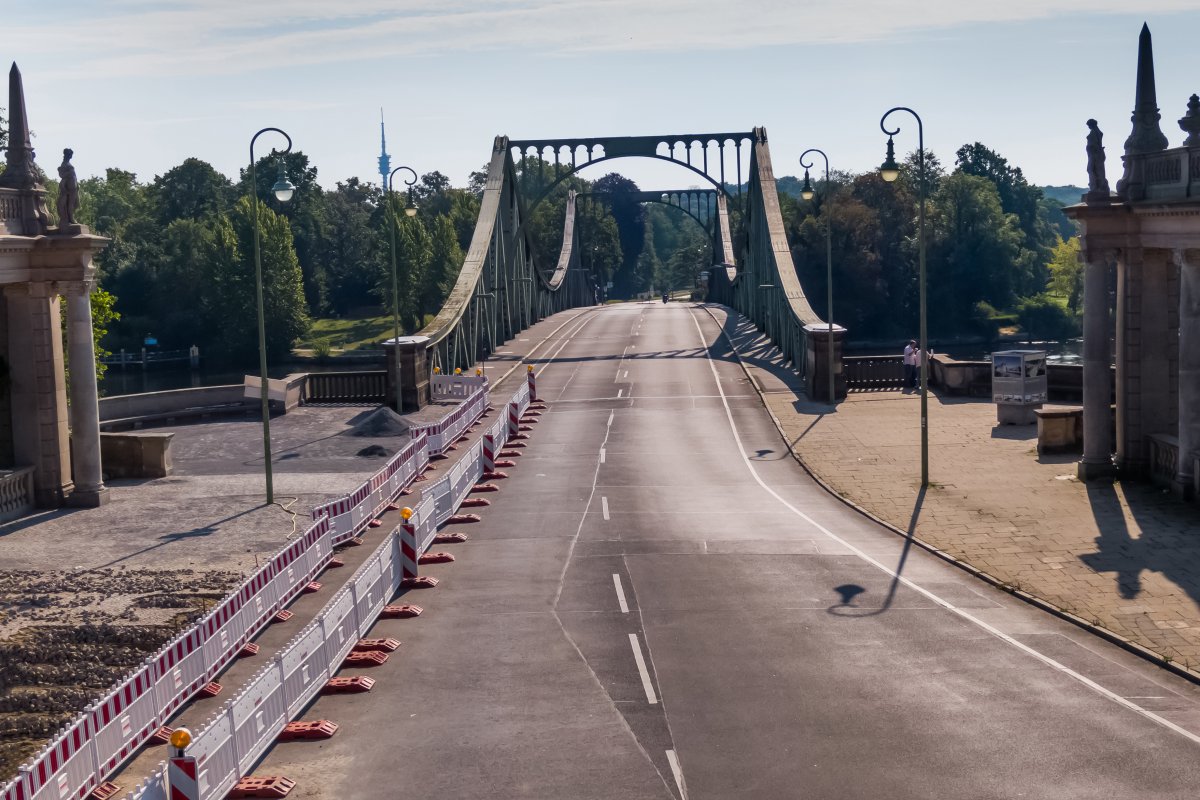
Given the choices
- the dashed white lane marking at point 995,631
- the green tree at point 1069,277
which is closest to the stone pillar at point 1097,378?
the dashed white lane marking at point 995,631

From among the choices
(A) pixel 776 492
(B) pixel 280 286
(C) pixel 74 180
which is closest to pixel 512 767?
(A) pixel 776 492

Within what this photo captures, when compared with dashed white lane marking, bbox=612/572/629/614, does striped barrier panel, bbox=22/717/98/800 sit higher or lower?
higher

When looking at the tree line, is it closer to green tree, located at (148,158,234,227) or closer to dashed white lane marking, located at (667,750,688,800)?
green tree, located at (148,158,234,227)

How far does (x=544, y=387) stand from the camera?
5981 centimetres

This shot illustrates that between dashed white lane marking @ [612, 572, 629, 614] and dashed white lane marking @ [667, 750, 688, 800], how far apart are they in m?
6.85

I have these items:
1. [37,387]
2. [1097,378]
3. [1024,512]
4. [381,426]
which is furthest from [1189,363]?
[37,387]

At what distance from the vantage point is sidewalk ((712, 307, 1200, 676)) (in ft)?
76.1

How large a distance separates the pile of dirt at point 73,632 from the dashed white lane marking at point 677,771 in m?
7.77

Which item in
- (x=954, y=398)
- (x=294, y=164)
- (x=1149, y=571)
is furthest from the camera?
(x=294, y=164)

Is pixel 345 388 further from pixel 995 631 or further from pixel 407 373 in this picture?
pixel 995 631

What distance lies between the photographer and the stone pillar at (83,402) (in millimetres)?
34250

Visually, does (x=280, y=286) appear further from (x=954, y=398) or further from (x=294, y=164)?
(x=954, y=398)

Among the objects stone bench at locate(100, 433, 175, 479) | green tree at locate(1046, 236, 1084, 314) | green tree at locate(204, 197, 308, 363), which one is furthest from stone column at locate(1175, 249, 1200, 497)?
green tree at locate(1046, 236, 1084, 314)

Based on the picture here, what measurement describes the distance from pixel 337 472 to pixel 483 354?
2866 cm
